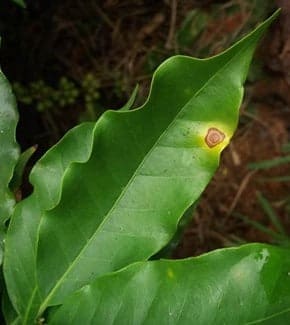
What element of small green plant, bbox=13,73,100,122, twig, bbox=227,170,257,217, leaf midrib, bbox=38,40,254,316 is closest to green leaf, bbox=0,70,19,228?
leaf midrib, bbox=38,40,254,316

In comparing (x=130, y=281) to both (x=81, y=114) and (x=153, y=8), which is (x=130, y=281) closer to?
(x=81, y=114)

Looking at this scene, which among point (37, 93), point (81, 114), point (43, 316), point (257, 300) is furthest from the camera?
point (81, 114)

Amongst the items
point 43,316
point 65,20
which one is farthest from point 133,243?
point 65,20

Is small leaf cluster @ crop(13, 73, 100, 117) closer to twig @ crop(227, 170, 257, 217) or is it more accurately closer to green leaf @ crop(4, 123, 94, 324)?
twig @ crop(227, 170, 257, 217)

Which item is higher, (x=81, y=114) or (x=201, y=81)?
(x=201, y=81)

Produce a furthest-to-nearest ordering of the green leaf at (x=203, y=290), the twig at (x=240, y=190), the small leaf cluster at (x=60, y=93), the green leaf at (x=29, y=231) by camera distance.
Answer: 1. the twig at (x=240, y=190)
2. the small leaf cluster at (x=60, y=93)
3. the green leaf at (x=29, y=231)
4. the green leaf at (x=203, y=290)

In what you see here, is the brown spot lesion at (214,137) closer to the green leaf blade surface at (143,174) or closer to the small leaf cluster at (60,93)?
the green leaf blade surface at (143,174)

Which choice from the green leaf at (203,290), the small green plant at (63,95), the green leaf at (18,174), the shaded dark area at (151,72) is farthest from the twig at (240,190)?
the green leaf at (203,290)
